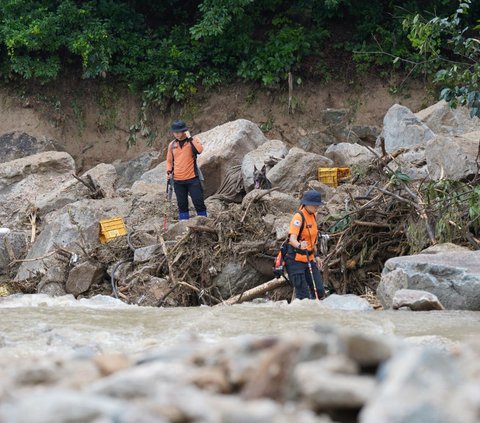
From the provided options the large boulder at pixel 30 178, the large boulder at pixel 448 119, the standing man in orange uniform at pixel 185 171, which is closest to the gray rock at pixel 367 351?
the standing man in orange uniform at pixel 185 171

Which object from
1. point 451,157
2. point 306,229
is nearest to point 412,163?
point 451,157

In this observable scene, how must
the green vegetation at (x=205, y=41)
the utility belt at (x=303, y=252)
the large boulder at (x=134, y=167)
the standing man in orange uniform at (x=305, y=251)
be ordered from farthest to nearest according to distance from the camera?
1. the green vegetation at (x=205, y=41)
2. the large boulder at (x=134, y=167)
3. the utility belt at (x=303, y=252)
4. the standing man in orange uniform at (x=305, y=251)

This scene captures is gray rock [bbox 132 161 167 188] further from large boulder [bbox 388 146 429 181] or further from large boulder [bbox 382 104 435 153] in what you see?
large boulder [bbox 388 146 429 181]

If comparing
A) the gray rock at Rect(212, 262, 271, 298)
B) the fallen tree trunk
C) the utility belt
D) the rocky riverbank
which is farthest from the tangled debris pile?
the utility belt

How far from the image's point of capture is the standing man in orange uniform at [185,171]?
41.8 feet

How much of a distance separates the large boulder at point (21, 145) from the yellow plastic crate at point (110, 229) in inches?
268

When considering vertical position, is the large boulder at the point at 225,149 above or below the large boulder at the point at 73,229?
above

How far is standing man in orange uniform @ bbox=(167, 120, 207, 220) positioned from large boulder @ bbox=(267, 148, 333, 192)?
1.28 m

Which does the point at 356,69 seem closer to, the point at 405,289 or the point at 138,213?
the point at 138,213

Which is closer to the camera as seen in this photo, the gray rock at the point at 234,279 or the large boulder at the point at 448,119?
the gray rock at the point at 234,279

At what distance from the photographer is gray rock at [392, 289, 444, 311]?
340 inches

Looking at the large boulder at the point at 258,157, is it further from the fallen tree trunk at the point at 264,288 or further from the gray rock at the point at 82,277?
the fallen tree trunk at the point at 264,288

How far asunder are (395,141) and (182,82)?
5849 millimetres

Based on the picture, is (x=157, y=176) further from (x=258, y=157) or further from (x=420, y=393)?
(x=420, y=393)
